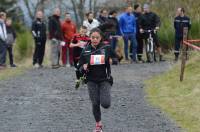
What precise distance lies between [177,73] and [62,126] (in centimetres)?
684

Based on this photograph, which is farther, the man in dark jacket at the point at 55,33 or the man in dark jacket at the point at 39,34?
the man in dark jacket at the point at 39,34

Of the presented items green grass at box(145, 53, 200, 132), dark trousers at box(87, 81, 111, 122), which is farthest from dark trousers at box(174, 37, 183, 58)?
dark trousers at box(87, 81, 111, 122)

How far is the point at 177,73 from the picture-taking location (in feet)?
56.4

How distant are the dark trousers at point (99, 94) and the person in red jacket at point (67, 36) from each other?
1085 cm

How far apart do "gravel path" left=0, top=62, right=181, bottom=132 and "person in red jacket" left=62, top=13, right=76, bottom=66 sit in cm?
243

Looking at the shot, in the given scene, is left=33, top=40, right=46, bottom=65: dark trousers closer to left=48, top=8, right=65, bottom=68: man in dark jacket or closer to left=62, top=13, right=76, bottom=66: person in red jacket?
left=48, top=8, right=65, bottom=68: man in dark jacket

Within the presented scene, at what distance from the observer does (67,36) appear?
839 inches

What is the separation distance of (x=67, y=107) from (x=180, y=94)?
251cm

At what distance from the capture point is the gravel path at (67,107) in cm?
1085

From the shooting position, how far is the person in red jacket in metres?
21.2

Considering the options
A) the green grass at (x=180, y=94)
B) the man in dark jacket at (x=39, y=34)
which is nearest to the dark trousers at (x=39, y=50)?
the man in dark jacket at (x=39, y=34)

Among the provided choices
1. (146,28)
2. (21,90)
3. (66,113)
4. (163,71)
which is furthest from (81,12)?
(66,113)

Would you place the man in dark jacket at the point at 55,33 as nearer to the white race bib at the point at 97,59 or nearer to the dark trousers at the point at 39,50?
the dark trousers at the point at 39,50

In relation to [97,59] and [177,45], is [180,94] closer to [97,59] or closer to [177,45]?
[97,59]
